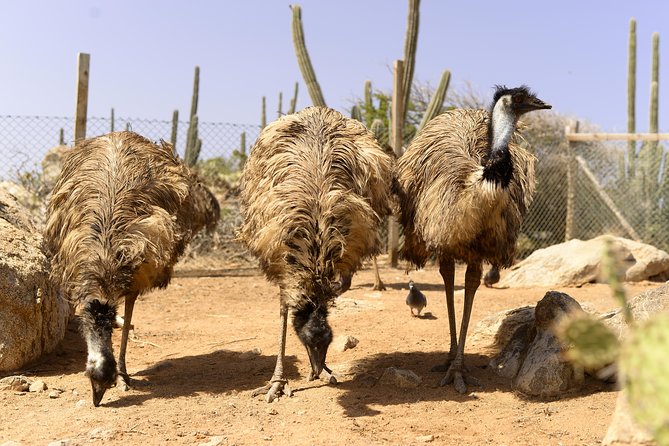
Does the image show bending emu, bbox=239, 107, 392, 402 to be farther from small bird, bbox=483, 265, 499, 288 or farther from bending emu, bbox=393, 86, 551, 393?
small bird, bbox=483, 265, 499, 288

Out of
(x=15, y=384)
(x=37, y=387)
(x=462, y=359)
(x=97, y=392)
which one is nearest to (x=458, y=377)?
(x=462, y=359)

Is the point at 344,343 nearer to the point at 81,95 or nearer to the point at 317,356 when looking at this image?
the point at 317,356

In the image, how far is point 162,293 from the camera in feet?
32.8

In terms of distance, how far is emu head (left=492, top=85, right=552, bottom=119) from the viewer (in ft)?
18.1

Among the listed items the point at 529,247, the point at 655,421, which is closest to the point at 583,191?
the point at 529,247

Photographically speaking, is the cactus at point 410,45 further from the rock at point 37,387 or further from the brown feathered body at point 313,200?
the rock at point 37,387

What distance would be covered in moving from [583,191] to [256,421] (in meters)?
10.7

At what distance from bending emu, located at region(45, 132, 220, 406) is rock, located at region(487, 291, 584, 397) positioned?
282 centimetres

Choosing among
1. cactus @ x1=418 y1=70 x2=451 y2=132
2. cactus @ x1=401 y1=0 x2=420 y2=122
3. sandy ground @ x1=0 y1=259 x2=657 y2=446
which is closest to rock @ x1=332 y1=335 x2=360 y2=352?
sandy ground @ x1=0 y1=259 x2=657 y2=446

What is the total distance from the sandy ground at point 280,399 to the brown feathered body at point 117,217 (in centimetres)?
83

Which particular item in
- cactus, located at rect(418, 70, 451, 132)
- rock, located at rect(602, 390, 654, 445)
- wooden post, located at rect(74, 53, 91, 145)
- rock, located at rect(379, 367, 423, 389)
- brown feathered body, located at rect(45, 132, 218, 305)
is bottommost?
rock, located at rect(379, 367, 423, 389)

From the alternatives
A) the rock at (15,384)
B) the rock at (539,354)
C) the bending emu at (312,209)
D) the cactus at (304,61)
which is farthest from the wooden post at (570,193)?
the rock at (15,384)

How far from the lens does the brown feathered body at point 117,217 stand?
5.47 metres

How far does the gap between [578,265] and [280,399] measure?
6.11 meters
